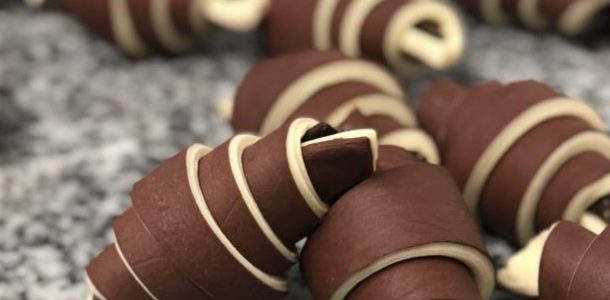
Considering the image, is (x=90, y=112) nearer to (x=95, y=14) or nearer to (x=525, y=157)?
(x=95, y=14)

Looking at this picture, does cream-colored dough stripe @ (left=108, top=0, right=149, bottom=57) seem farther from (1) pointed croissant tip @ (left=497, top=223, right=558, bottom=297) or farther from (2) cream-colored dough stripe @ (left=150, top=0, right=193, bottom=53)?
(1) pointed croissant tip @ (left=497, top=223, right=558, bottom=297)

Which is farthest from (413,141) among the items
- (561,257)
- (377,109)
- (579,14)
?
(579,14)

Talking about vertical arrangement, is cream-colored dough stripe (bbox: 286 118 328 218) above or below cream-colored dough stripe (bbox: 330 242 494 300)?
above

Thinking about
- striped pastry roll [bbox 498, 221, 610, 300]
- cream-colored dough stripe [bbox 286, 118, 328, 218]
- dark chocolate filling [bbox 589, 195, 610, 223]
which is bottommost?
dark chocolate filling [bbox 589, 195, 610, 223]

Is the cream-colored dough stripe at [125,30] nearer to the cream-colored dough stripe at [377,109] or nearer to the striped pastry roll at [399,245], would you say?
the cream-colored dough stripe at [377,109]

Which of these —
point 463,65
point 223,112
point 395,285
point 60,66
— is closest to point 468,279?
Answer: point 395,285

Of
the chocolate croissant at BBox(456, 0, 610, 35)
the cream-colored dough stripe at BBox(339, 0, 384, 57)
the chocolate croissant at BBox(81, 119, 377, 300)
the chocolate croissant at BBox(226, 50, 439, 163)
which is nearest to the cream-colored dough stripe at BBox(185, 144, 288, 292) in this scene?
the chocolate croissant at BBox(81, 119, 377, 300)

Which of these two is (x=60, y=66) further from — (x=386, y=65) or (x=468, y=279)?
(x=468, y=279)
